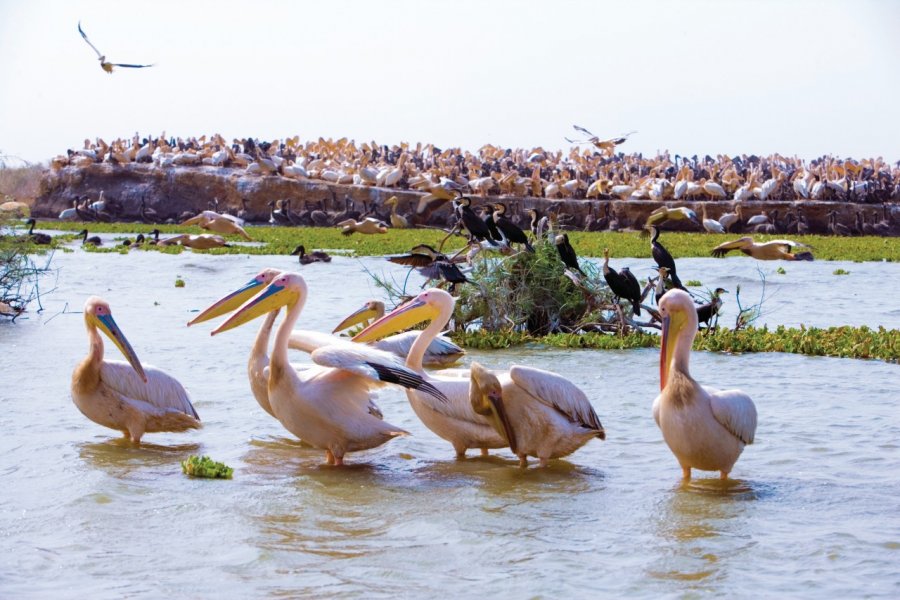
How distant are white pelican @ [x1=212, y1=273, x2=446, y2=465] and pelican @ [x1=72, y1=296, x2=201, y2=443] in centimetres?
66

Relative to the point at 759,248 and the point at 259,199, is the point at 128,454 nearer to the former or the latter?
the point at 759,248

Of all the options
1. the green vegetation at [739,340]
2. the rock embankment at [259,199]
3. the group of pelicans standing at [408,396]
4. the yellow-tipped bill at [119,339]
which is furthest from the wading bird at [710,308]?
the rock embankment at [259,199]

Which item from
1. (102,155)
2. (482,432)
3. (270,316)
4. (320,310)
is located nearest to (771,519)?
(482,432)

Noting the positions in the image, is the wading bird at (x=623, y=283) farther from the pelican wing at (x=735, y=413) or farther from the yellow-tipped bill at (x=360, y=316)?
the pelican wing at (x=735, y=413)

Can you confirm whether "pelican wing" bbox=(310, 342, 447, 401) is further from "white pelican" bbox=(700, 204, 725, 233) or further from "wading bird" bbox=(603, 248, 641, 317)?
"white pelican" bbox=(700, 204, 725, 233)

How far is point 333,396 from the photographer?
5.70 metres

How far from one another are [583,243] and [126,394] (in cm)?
1375

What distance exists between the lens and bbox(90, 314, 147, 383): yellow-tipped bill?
A: 6109 millimetres

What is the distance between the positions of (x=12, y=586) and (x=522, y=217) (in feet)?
76.4

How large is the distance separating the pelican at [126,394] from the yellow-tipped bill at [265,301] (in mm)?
446

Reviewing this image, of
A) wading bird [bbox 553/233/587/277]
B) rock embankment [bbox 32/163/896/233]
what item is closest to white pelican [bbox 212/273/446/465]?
wading bird [bbox 553/233/587/277]

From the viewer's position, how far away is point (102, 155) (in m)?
33.8

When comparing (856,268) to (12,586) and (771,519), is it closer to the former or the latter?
(771,519)

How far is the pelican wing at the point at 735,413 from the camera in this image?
5148mm
